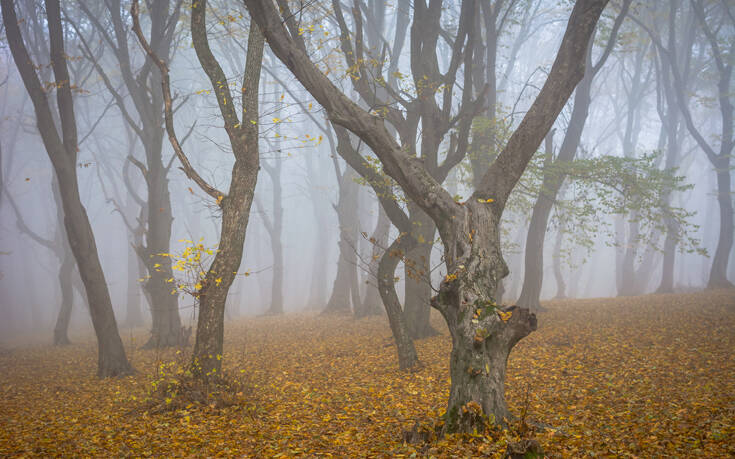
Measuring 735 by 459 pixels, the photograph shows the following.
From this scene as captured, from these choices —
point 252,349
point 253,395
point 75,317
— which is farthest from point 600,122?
point 75,317

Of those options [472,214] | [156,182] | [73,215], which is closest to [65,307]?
[156,182]

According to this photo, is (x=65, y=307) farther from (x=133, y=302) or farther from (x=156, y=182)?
(x=156, y=182)

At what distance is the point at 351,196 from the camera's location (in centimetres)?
1845

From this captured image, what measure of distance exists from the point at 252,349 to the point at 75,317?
22463mm

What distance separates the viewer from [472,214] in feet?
18.3

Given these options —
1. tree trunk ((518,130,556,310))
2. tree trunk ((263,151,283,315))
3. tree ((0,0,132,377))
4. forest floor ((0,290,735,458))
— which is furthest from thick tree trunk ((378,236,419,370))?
tree trunk ((263,151,283,315))

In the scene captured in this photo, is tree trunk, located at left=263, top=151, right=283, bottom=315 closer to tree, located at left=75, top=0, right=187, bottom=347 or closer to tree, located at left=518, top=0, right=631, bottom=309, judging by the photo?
tree, located at left=75, top=0, right=187, bottom=347

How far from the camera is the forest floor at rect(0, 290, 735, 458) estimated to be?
4.52 meters

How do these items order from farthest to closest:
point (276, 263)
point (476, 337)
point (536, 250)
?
point (276, 263) < point (536, 250) < point (476, 337)

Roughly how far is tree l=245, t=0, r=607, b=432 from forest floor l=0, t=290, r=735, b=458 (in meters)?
0.49

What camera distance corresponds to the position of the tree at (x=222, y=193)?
650cm

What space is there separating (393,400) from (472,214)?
9.35 ft

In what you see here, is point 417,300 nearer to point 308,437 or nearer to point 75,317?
point 308,437

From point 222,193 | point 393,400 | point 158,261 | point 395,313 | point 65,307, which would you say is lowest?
point 393,400
